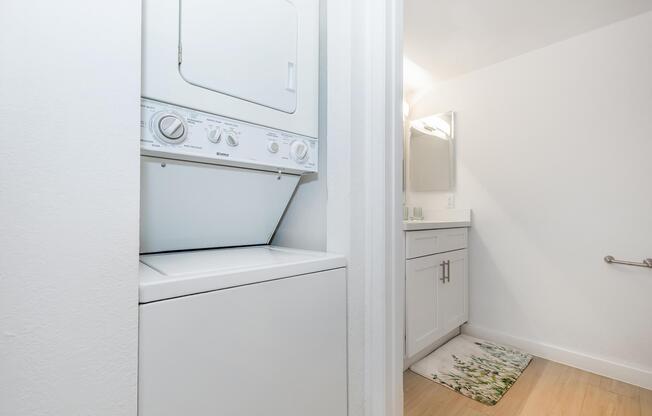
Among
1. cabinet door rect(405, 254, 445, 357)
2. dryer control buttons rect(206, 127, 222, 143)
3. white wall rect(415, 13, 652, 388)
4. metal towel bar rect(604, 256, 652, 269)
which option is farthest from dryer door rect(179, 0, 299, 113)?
metal towel bar rect(604, 256, 652, 269)

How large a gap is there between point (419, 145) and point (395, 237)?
2269 mm

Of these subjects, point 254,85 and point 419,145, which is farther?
point 419,145

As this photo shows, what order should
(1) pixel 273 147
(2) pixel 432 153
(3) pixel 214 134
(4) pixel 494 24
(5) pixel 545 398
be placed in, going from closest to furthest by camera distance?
(3) pixel 214 134
(1) pixel 273 147
(5) pixel 545 398
(4) pixel 494 24
(2) pixel 432 153

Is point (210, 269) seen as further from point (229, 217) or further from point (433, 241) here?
point (433, 241)

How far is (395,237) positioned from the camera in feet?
3.20

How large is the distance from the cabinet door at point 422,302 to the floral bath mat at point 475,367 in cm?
17

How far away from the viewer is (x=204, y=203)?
93 cm

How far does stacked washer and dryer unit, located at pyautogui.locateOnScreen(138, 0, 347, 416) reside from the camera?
1.96 ft

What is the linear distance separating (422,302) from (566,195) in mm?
1300

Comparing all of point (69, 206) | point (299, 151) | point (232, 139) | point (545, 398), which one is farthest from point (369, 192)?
point (545, 398)

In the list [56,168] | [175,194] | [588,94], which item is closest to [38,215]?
[56,168]

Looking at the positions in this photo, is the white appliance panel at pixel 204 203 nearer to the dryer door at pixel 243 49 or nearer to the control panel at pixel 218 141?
the control panel at pixel 218 141

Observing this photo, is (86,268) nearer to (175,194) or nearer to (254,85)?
(175,194)

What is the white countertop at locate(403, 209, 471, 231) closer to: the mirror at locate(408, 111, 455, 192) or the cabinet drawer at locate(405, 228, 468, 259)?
the cabinet drawer at locate(405, 228, 468, 259)
